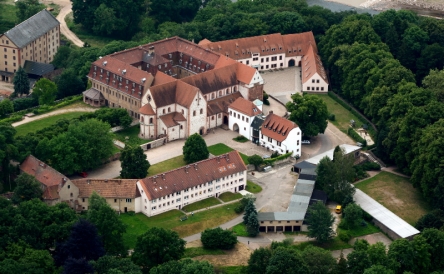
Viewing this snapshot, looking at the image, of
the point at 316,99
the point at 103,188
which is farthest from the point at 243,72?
the point at 103,188

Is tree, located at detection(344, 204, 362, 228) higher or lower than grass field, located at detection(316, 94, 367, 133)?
lower

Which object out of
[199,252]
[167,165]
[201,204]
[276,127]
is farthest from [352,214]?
[167,165]

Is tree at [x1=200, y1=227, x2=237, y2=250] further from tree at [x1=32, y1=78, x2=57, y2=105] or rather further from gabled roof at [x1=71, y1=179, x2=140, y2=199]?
tree at [x1=32, y1=78, x2=57, y2=105]

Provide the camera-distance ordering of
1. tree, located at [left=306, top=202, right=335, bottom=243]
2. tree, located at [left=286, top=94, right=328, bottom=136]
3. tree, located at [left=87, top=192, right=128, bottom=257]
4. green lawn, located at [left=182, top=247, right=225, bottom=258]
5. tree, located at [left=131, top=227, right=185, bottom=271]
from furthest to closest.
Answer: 1. tree, located at [left=286, top=94, right=328, bottom=136]
2. tree, located at [left=306, top=202, right=335, bottom=243]
3. green lawn, located at [left=182, top=247, right=225, bottom=258]
4. tree, located at [left=87, top=192, right=128, bottom=257]
5. tree, located at [left=131, top=227, right=185, bottom=271]

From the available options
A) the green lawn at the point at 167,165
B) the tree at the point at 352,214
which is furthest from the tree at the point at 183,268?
the green lawn at the point at 167,165

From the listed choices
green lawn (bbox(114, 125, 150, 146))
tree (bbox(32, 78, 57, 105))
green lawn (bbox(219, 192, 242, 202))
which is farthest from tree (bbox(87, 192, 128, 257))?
tree (bbox(32, 78, 57, 105))

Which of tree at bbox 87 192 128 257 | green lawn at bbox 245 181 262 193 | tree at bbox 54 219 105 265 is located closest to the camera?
tree at bbox 54 219 105 265

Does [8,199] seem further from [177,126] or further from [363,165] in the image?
[363,165]
